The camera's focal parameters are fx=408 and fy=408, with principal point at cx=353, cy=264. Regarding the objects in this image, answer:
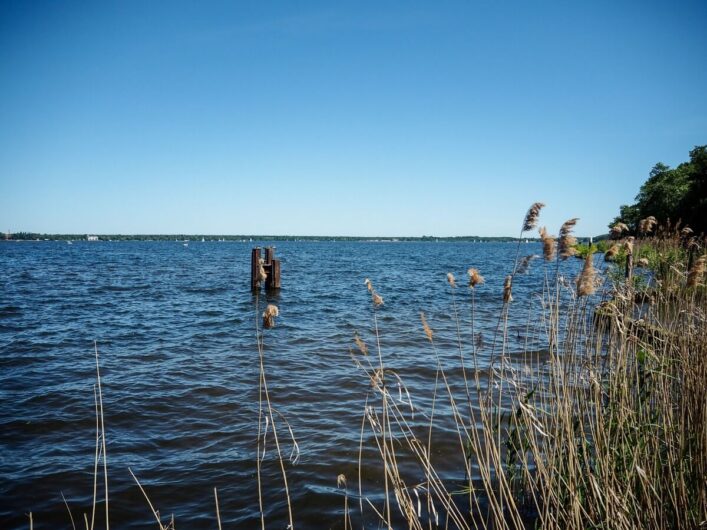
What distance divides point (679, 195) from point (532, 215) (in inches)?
1960

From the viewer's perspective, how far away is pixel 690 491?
9.11 ft

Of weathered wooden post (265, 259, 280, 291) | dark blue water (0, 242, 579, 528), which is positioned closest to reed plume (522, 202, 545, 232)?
dark blue water (0, 242, 579, 528)

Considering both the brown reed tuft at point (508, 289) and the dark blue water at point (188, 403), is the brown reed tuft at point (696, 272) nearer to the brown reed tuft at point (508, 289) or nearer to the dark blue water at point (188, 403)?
the brown reed tuft at point (508, 289)

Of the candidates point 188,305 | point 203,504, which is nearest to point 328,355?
point 203,504

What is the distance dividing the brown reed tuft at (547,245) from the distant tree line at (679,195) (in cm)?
2386

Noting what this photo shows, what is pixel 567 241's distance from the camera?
271cm

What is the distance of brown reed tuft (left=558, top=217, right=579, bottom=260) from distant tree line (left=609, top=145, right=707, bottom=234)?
23686mm

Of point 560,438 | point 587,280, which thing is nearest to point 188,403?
point 560,438

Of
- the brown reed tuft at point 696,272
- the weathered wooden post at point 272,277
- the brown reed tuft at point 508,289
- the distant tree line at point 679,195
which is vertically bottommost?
the weathered wooden post at point 272,277

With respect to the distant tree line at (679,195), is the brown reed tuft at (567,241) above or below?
below

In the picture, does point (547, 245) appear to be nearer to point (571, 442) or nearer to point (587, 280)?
point (587, 280)

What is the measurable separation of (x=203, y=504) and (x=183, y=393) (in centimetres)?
330

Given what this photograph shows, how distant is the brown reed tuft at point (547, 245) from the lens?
2629 mm

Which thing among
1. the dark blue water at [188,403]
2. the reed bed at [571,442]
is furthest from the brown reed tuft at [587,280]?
the dark blue water at [188,403]
